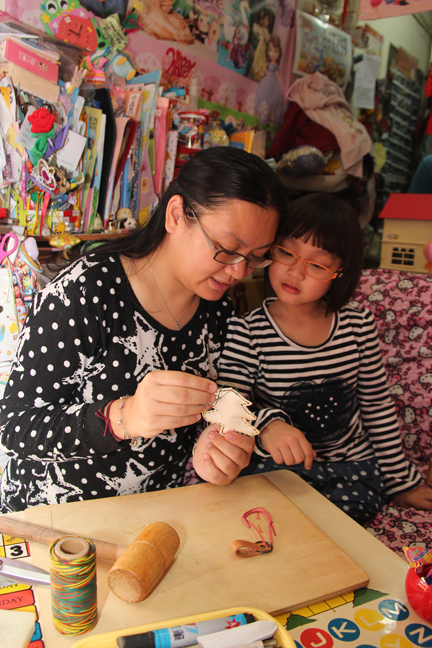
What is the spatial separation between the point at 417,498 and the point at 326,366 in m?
0.53

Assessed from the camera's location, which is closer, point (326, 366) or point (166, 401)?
point (166, 401)

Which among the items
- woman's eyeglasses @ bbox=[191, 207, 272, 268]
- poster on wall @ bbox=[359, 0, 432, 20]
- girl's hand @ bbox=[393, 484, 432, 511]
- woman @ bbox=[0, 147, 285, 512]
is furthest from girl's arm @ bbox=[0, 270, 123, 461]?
poster on wall @ bbox=[359, 0, 432, 20]

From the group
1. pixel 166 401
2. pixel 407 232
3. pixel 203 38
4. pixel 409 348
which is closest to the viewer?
pixel 166 401

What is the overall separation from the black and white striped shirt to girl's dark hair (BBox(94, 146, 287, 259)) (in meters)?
0.44

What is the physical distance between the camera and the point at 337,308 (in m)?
1.61

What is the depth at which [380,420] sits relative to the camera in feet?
5.31

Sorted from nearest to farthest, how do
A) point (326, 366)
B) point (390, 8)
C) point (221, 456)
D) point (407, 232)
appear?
point (221, 456) < point (326, 366) < point (407, 232) < point (390, 8)

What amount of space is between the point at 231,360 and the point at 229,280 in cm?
36

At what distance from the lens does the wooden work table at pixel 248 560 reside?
28.3 inches

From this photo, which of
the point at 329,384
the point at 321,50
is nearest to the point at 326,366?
the point at 329,384

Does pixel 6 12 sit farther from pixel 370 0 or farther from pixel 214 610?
pixel 214 610

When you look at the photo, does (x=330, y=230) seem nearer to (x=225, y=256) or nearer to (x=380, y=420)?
(x=225, y=256)

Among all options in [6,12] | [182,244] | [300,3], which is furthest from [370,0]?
[182,244]

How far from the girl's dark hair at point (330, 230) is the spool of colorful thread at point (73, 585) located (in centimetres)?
108
